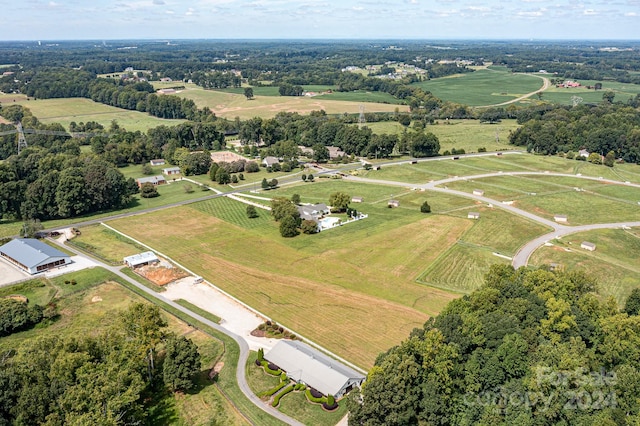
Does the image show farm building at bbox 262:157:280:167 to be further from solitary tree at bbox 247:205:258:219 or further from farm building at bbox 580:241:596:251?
farm building at bbox 580:241:596:251

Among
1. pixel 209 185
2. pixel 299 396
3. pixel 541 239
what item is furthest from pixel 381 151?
pixel 299 396

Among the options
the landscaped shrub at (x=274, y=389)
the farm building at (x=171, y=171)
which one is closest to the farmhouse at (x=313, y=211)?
the landscaped shrub at (x=274, y=389)

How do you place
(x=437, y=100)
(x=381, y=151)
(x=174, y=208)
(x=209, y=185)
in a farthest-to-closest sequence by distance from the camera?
(x=437, y=100) → (x=381, y=151) → (x=209, y=185) → (x=174, y=208)

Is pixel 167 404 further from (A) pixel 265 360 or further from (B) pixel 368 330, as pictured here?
(B) pixel 368 330

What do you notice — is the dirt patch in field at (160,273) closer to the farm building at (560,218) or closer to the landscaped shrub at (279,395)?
the landscaped shrub at (279,395)

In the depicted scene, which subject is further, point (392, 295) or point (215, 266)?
point (215, 266)
